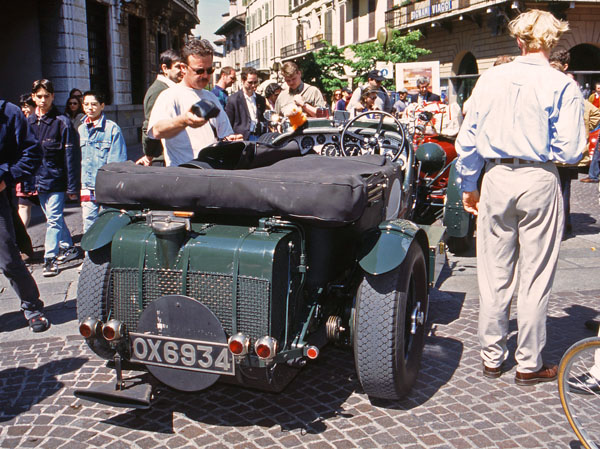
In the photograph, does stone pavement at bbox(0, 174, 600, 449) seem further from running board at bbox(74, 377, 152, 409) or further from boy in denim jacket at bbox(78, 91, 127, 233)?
boy in denim jacket at bbox(78, 91, 127, 233)

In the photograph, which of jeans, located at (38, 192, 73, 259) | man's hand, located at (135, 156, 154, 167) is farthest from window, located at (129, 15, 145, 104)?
man's hand, located at (135, 156, 154, 167)

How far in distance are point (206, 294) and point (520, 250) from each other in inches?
69.9

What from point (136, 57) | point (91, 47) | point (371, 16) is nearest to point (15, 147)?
point (91, 47)

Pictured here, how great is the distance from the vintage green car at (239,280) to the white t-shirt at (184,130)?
0.96m

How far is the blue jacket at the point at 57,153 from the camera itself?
609cm

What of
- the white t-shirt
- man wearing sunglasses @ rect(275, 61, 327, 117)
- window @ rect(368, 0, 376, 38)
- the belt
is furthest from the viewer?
window @ rect(368, 0, 376, 38)

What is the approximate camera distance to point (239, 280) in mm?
2777

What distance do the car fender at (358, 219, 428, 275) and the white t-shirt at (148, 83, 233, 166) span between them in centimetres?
149

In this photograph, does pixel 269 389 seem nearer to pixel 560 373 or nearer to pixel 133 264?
pixel 133 264

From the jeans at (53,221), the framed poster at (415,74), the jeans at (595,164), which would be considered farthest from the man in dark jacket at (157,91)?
the framed poster at (415,74)

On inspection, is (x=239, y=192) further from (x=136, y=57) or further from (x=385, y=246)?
(x=136, y=57)

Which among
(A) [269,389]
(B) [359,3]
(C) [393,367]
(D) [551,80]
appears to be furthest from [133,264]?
(B) [359,3]

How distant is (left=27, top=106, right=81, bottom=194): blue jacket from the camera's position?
20.0ft

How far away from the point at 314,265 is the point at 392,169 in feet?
3.69
